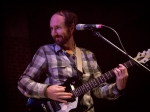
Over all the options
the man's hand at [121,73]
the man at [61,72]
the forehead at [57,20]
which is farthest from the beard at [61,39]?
the man's hand at [121,73]

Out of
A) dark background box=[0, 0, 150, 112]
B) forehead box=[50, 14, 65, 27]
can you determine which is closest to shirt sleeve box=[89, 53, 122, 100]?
forehead box=[50, 14, 65, 27]

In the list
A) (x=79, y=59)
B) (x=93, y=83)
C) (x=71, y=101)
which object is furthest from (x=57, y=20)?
(x=71, y=101)

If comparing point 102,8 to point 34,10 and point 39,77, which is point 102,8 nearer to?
point 34,10

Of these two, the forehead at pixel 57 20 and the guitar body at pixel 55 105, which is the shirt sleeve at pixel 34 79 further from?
the forehead at pixel 57 20

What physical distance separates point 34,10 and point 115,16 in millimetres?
1872

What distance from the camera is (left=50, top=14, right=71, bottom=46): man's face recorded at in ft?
8.84

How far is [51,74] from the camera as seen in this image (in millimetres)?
2578

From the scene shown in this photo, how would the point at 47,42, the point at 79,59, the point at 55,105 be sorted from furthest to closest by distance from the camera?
the point at 47,42, the point at 79,59, the point at 55,105

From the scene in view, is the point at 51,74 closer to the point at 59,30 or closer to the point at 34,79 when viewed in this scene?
the point at 34,79

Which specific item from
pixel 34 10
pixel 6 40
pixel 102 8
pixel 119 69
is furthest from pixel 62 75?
pixel 102 8

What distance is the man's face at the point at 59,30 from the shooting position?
269 cm

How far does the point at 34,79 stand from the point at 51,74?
0.19 metres

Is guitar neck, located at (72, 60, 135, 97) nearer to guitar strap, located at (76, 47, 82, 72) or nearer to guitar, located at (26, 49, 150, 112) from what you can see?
guitar, located at (26, 49, 150, 112)

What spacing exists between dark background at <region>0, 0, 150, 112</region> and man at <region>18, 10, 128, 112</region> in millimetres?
1463
